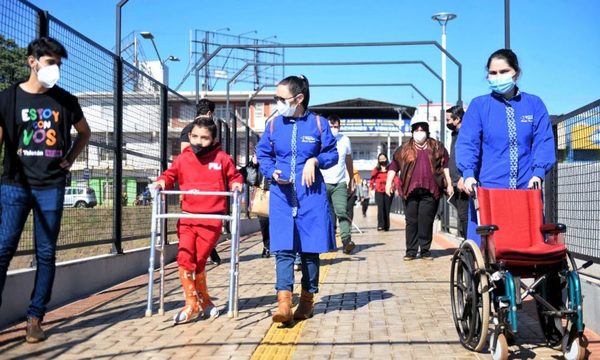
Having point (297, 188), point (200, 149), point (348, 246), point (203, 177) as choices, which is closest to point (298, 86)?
point (297, 188)

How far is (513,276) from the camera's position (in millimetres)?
4832

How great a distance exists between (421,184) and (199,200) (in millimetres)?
5234

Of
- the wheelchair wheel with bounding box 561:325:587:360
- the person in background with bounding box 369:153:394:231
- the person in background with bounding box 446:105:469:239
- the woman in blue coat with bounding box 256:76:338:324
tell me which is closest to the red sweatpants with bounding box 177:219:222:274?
the woman in blue coat with bounding box 256:76:338:324

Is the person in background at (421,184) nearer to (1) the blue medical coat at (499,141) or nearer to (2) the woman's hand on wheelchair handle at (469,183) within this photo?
(1) the blue medical coat at (499,141)

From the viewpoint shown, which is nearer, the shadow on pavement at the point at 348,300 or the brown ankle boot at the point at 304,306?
the brown ankle boot at the point at 304,306

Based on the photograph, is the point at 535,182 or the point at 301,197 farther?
the point at 301,197

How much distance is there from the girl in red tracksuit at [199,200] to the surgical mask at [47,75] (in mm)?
1399

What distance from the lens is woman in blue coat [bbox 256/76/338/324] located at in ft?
20.0

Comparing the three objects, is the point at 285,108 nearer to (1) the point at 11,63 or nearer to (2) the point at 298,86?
(2) the point at 298,86

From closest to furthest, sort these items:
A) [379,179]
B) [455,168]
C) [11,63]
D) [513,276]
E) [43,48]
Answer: [513,276] < [43,48] < [11,63] < [455,168] < [379,179]

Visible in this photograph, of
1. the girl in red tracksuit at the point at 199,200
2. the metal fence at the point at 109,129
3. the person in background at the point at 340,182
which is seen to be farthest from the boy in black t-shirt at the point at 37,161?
the person in background at the point at 340,182

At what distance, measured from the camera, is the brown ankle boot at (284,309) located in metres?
5.81

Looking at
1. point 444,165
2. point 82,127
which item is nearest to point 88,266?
point 82,127

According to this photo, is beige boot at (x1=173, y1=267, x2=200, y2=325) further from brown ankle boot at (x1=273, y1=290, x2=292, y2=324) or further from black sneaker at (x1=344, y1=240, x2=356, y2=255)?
black sneaker at (x1=344, y1=240, x2=356, y2=255)
